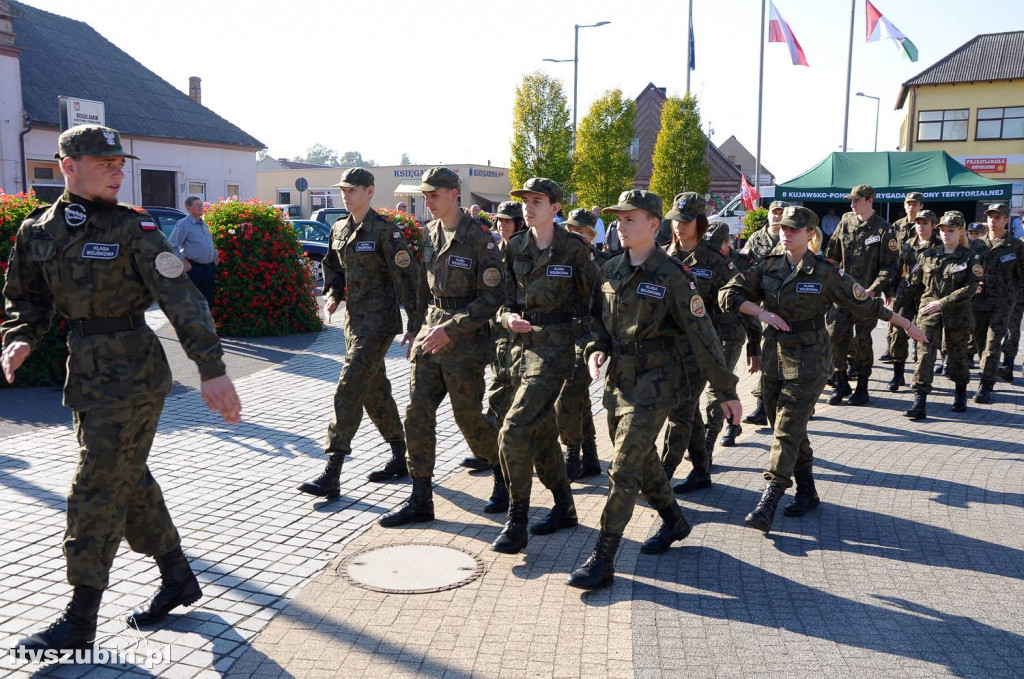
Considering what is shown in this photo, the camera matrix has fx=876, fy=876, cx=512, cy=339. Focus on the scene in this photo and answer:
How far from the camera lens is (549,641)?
415 centimetres

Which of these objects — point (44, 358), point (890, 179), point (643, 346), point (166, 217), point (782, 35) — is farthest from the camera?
point (782, 35)

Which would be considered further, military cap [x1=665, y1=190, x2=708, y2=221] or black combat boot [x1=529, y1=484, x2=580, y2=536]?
military cap [x1=665, y1=190, x2=708, y2=221]

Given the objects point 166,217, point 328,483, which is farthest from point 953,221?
point 166,217

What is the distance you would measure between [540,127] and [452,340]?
37629 mm

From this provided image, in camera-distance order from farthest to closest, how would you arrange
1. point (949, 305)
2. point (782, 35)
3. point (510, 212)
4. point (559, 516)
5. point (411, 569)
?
point (782, 35) → point (949, 305) → point (510, 212) → point (559, 516) → point (411, 569)

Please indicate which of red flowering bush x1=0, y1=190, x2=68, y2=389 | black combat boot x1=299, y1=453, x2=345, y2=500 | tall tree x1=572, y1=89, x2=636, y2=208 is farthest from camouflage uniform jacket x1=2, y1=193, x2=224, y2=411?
tall tree x1=572, y1=89, x2=636, y2=208

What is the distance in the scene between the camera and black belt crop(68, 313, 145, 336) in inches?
153

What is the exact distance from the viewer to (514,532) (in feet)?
17.5

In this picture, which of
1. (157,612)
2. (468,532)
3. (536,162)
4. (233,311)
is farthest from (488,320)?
(536,162)

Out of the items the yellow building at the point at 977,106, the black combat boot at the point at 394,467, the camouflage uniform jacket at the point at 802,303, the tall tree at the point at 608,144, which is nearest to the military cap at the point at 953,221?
the camouflage uniform jacket at the point at 802,303

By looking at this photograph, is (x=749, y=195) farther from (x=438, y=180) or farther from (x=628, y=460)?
(x=628, y=460)

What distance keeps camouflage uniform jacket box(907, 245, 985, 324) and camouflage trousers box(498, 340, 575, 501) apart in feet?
19.5

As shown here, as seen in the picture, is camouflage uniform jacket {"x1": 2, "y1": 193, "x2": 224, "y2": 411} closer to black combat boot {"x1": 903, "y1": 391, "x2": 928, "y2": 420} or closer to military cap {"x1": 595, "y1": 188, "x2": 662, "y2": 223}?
military cap {"x1": 595, "y1": 188, "x2": 662, "y2": 223}

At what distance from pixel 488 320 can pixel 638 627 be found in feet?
7.24
